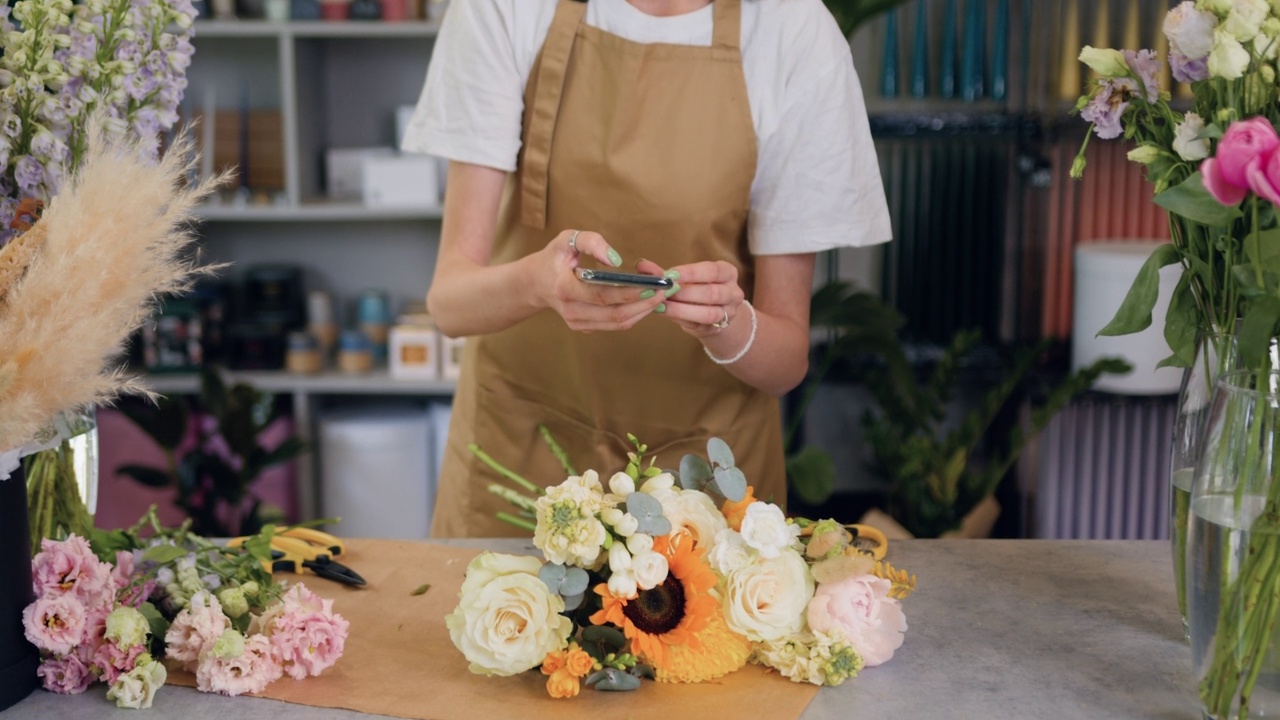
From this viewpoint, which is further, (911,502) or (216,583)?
(911,502)

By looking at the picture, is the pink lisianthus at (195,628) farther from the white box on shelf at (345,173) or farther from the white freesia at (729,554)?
the white box on shelf at (345,173)

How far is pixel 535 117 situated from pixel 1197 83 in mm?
839

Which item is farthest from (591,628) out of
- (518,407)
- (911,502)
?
(911,502)

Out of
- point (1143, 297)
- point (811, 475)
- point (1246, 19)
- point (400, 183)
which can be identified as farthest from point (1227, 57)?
point (400, 183)

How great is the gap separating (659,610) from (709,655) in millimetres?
58

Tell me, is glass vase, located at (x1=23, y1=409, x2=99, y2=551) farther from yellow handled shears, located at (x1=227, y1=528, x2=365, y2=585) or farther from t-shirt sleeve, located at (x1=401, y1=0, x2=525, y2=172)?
t-shirt sleeve, located at (x1=401, y1=0, x2=525, y2=172)

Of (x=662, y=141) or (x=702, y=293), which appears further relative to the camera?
(x=662, y=141)

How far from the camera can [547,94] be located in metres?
1.56

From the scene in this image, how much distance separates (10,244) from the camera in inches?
35.0

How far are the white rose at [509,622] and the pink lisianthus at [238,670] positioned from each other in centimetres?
16

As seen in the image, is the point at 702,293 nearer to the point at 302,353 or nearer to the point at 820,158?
the point at 820,158

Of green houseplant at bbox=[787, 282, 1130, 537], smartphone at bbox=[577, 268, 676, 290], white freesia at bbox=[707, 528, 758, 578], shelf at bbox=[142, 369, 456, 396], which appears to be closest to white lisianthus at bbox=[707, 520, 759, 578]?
white freesia at bbox=[707, 528, 758, 578]

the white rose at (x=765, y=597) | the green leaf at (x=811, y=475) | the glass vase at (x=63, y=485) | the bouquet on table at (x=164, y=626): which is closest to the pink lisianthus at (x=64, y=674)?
the bouquet on table at (x=164, y=626)

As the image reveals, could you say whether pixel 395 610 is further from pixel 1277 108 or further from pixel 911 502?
pixel 911 502
